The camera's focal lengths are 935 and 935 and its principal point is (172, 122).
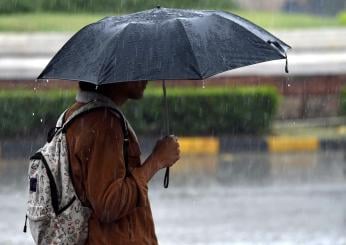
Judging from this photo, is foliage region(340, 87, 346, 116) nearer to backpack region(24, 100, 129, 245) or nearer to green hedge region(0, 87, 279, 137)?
green hedge region(0, 87, 279, 137)

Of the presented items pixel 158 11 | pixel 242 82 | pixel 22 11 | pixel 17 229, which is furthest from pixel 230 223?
pixel 22 11

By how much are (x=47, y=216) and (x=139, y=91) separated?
0.52m

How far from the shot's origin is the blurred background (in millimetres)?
7723

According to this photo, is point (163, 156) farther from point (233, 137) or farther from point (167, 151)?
point (233, 137)

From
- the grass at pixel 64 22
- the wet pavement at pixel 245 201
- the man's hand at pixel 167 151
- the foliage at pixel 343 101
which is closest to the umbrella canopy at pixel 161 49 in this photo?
the man's hand at pixel 167 151

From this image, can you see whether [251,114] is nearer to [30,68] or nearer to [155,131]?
[155,131]

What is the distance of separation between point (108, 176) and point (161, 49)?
454 mm

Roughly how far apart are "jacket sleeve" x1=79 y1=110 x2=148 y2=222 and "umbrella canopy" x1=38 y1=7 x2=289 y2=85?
16 centimetres

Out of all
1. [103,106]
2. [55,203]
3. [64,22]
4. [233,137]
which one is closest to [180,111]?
[233,137]

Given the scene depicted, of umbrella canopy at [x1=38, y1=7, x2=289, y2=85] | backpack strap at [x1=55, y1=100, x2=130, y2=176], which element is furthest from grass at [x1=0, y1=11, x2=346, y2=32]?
backpack strap at [x1=55, y1=100, x2=130, y2=176]

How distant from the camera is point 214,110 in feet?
39.7

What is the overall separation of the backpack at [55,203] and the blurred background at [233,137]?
4.14 m

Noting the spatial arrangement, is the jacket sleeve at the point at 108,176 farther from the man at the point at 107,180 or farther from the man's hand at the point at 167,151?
the man's hand at the point at 167,151

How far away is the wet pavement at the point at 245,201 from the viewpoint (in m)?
7.22
